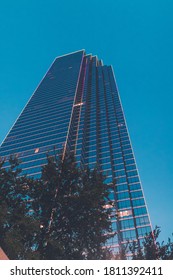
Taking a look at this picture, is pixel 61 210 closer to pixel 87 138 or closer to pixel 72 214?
pixel 72 214

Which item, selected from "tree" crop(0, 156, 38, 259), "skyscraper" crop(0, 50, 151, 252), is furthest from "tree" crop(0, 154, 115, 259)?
"skyscraper" crop(0, 50, 151, 252)

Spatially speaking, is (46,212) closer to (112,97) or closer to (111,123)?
(111,123)

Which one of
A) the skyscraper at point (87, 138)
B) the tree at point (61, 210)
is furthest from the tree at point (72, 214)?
the skyscraper at point (87, 138)

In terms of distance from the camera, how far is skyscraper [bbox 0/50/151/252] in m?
Answer: 101

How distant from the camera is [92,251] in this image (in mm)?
19844

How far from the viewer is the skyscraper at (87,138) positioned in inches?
Result: 3976

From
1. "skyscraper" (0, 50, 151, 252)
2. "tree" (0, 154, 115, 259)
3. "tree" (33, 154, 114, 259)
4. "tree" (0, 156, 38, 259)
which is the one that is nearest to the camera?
"tree" (0, 156, 38, 259)

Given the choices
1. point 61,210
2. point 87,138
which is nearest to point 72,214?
point 61,210

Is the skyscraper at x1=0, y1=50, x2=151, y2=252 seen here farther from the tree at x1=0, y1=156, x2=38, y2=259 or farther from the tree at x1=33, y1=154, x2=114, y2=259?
the tree at x1=0, y1=156, x2=38, y2=259

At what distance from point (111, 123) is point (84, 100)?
2378 centimetres

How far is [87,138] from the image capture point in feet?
443

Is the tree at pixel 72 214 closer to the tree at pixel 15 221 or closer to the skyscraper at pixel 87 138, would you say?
the tree at pixel 15 221
